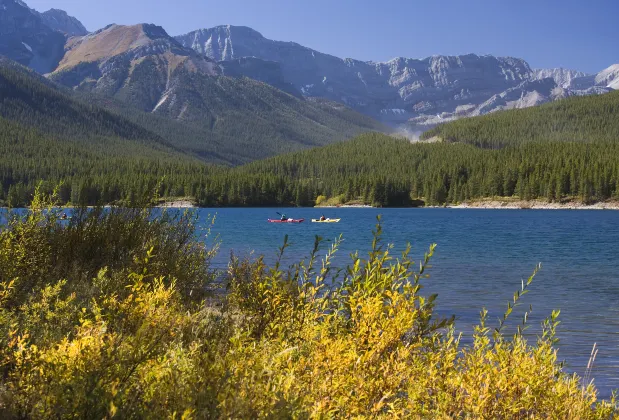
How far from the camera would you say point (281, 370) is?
4852mm

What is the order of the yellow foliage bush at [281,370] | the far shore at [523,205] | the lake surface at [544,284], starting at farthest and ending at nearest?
the far shore at [523,205], the lake surface at [544,284], the yellow foliage bush at [281,370]

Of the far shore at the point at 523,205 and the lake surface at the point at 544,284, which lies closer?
the lake surface at the point at 544,284

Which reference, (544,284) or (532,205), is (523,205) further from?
(544,284)

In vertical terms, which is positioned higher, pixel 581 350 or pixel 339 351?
pixel 339 351

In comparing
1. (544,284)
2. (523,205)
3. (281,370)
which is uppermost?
(523,205)

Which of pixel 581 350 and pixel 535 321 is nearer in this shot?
pixel 581 350

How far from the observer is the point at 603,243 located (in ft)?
177

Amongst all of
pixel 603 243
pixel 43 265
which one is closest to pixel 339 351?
pixel 43 265

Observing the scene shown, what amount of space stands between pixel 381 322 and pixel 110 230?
301 inches

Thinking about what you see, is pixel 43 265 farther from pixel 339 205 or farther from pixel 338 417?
pixel 339 205

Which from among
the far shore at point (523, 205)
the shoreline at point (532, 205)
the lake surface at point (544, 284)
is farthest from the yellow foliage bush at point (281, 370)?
the shoreline at point (532, 205)

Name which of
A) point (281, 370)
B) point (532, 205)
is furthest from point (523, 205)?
point (281, 370)

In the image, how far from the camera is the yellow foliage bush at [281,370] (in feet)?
12.7

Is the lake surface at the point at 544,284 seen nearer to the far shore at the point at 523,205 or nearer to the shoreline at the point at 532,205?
the far shore at the point at 523,205
